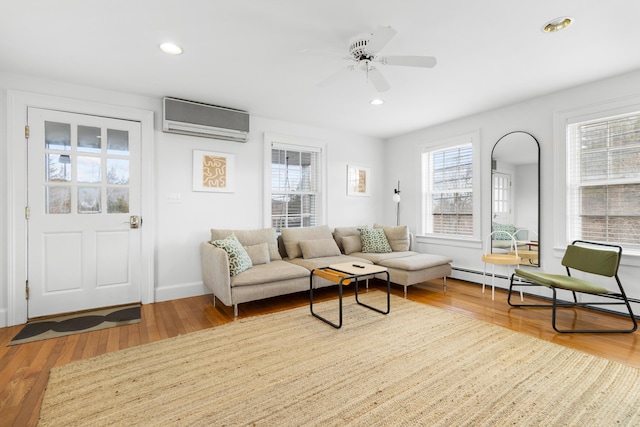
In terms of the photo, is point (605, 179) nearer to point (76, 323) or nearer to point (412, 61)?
point (412, 61)

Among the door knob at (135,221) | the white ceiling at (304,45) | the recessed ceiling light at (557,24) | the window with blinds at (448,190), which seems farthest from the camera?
the window with blinds at (448,190)

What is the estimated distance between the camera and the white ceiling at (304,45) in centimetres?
198

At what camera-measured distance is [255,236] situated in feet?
12.8

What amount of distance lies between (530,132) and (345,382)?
3.69m

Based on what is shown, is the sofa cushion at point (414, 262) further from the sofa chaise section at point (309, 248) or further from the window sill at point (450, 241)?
the window sill at point (450, 241)

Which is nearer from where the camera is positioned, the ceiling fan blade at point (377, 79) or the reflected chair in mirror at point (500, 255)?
the ceiling fan blade at point (377, 79)

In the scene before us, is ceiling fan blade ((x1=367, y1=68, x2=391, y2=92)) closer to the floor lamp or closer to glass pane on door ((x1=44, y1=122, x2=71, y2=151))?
the floor lamp

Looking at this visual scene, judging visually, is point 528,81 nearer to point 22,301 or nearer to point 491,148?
point 491,148

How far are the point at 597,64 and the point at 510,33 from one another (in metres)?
1.23

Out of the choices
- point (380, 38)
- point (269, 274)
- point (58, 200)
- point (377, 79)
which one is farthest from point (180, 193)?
point (380, 38)

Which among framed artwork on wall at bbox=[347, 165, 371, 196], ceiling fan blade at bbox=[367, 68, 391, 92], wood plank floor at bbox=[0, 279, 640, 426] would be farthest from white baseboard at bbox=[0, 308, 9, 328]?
framed artwork on wall at bbox=[347, 165, 371, 196]

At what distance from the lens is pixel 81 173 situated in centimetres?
320

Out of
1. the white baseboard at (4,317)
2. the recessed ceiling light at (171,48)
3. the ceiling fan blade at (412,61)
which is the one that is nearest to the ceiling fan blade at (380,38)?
the ceiling fan blade at (412,61)

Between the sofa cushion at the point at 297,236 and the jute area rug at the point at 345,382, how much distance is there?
155 cm
